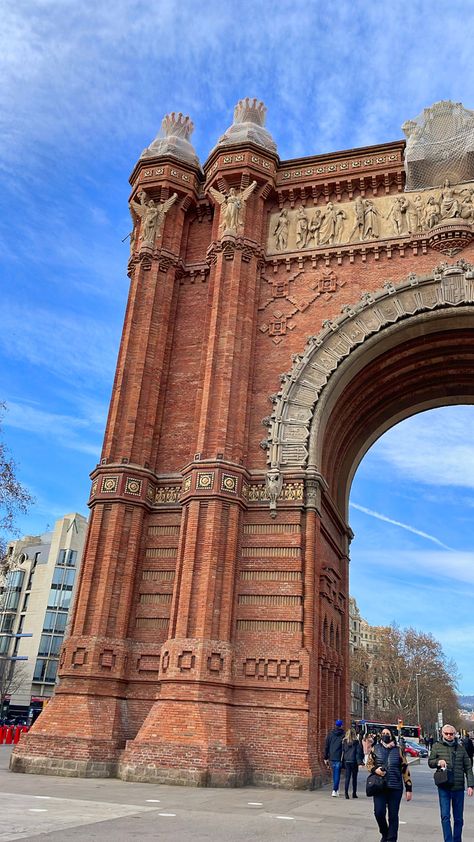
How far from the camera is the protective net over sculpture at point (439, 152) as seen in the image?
21828 millimetres

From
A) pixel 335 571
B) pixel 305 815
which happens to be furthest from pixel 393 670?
pixel 305 815

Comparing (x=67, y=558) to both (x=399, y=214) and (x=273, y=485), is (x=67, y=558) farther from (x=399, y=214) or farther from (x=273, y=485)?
(x=399, y=214)

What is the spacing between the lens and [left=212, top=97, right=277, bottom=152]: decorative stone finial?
2302cm

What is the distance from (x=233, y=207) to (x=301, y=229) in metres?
2.34

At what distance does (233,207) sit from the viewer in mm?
22188

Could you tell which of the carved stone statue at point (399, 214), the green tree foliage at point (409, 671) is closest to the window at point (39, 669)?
the green tree foliage at point (409, 671)

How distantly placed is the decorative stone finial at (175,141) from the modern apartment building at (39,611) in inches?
1998

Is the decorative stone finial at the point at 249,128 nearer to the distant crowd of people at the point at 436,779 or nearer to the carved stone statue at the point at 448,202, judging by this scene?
the carved stone statue at the point at 448,202

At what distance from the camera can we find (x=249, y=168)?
886 inches

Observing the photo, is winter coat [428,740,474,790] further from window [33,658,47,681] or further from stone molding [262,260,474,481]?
window [33,658,47,681]

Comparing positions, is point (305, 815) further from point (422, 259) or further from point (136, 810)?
point (422, 259)

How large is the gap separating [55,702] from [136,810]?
792 centimetres

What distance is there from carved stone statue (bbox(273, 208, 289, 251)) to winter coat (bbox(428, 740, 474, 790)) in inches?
675

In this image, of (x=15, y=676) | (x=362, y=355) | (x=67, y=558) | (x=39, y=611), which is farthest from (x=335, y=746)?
(x=67, y=558)
